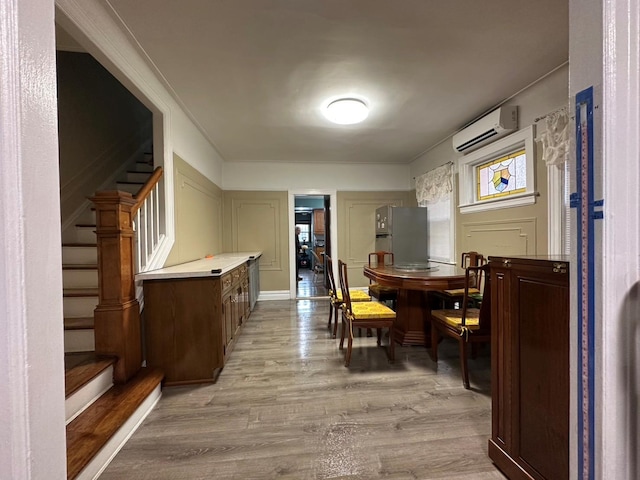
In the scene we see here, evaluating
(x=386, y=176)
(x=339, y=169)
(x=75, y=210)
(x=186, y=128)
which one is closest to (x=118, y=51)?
(x=186, y=128)

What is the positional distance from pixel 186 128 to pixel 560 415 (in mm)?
3863

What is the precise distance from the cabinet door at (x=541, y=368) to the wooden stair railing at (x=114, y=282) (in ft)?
7.69

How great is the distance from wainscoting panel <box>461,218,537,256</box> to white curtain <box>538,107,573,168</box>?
619 millimetres

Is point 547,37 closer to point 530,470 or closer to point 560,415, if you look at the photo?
point 560,415

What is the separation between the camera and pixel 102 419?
61.6 inches

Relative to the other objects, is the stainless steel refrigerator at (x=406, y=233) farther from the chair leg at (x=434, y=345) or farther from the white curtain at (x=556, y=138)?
the white curtain at (x=556, y=138)

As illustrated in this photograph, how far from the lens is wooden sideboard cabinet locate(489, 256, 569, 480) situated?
1.08 meters

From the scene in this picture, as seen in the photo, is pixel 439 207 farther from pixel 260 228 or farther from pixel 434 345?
pixel 260 228

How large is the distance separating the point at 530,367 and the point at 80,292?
298 cm

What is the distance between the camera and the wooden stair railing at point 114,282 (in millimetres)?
1871

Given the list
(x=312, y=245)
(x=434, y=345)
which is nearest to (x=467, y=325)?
(x=434, y=345)

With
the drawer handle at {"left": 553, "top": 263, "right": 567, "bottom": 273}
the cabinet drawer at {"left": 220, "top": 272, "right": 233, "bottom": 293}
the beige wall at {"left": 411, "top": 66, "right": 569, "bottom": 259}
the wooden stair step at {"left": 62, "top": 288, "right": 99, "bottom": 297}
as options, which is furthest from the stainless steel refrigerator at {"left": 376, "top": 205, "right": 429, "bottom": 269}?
the wooden stair step at {"left": 62, "top": 288, "right": 99, "bottom": 297}

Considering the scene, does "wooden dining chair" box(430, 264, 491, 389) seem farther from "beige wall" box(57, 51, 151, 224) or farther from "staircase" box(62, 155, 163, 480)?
"beige wall" box(57, 51, 151, 224)

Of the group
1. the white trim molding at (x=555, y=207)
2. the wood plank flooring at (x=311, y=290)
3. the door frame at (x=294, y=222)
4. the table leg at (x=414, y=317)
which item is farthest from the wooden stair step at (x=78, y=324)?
the white trim molding at (x=555, y=207)
